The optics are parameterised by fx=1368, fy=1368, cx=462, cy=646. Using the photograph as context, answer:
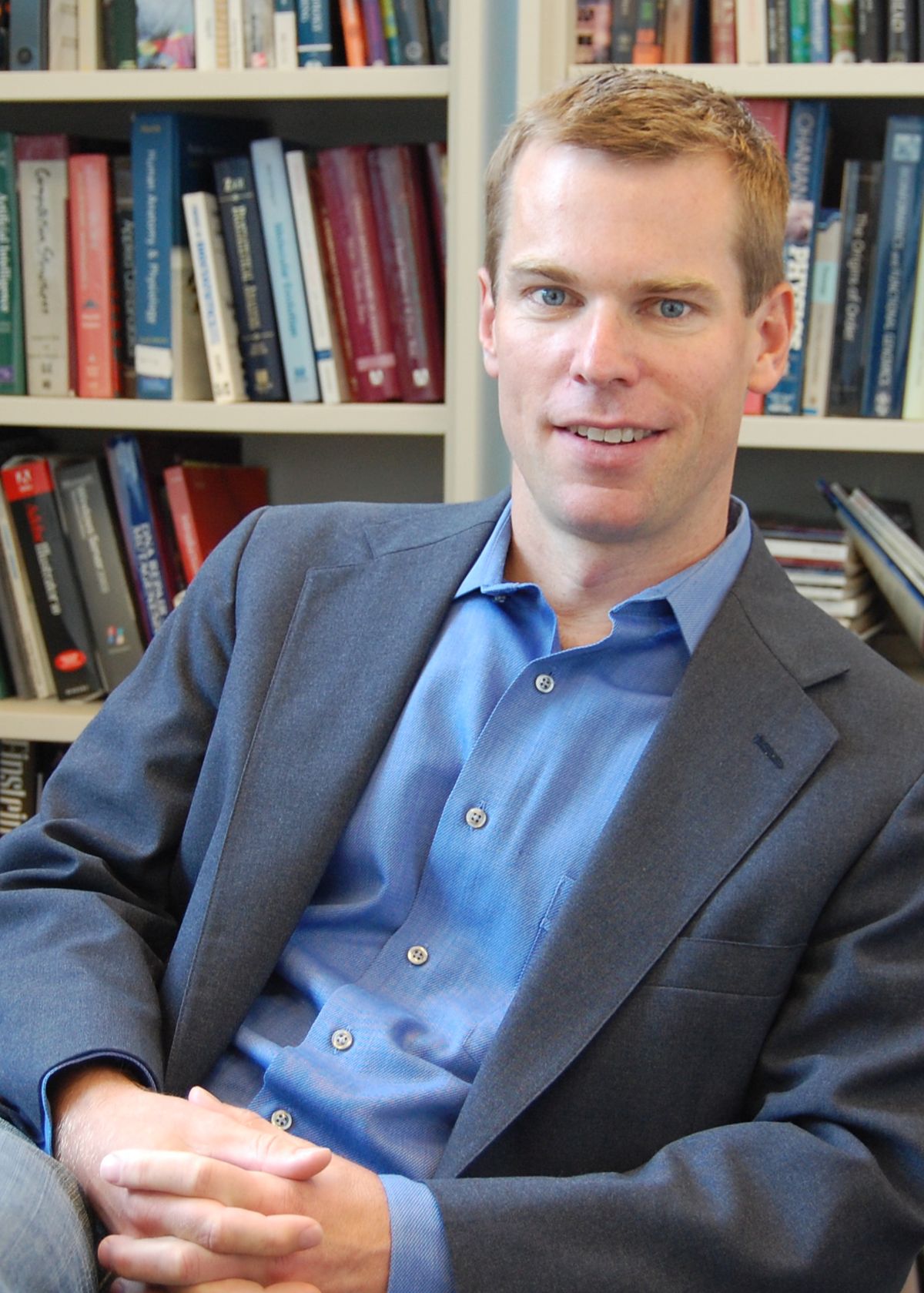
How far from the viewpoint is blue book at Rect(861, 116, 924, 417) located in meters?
1.55

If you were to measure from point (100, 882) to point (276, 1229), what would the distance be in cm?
39

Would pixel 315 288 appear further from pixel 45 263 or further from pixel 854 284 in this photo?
pixel 854 284

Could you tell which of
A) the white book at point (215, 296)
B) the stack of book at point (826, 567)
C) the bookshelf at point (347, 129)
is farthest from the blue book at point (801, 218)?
the white book at point (215, 296)

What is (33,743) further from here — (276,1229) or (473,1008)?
(276,1229)

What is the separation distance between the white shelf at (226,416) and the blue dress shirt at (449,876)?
0.59 meters

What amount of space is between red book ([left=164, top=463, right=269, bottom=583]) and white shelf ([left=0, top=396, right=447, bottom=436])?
10 cm

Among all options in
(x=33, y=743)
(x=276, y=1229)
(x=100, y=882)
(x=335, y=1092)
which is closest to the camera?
(x=276, y=1229)

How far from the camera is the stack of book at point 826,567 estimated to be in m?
1.67

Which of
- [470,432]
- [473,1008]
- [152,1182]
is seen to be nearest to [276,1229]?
[152,1182]

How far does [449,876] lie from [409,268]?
90 cm

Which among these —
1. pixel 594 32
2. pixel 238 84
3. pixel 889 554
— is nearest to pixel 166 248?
pixel 238 84

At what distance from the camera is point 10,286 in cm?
180

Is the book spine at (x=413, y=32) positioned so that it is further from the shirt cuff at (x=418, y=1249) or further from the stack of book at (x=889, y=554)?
the shirt cuff at (x=418, y=1249)

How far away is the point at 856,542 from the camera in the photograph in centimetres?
171
